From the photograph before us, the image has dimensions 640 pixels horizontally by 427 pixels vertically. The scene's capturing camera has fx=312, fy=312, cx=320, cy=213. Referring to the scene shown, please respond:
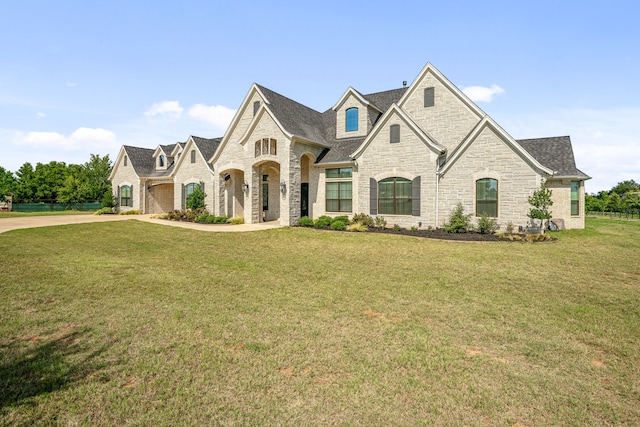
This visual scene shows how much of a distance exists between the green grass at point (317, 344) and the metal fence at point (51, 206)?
1570 inches

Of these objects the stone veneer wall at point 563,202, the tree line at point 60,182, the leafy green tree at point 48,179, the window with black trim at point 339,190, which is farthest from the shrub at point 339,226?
the leafy green tree at point 48,179

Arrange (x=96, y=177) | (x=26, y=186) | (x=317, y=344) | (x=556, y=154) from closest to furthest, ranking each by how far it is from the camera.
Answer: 1. (x=317, y=344)
2. (x=556, y=154)
3. (x=96, y=177)
4. (x=26, y=186)

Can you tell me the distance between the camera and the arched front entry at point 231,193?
2458 cm

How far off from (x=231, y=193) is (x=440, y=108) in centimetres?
1656

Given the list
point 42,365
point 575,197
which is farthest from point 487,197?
point 42,365

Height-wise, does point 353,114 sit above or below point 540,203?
above

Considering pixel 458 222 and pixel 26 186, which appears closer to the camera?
pixel 458 222

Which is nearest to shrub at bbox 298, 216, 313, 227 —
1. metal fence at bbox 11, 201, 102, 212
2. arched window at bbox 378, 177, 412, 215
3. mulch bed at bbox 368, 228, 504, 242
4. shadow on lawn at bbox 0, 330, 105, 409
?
mulch bed at bbox 368, 228, 504, 242

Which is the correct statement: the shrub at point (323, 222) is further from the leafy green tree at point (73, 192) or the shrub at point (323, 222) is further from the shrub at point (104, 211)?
the leafy green tree at point (73, 192)

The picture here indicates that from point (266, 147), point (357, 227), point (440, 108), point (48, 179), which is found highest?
point (440, 108)

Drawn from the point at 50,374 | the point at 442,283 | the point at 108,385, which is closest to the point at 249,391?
the point at 108,385

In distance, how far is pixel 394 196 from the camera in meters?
18.9

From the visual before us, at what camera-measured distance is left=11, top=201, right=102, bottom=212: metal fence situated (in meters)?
39.4

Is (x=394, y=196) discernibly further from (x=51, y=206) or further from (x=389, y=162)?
(x=51, y=206)
